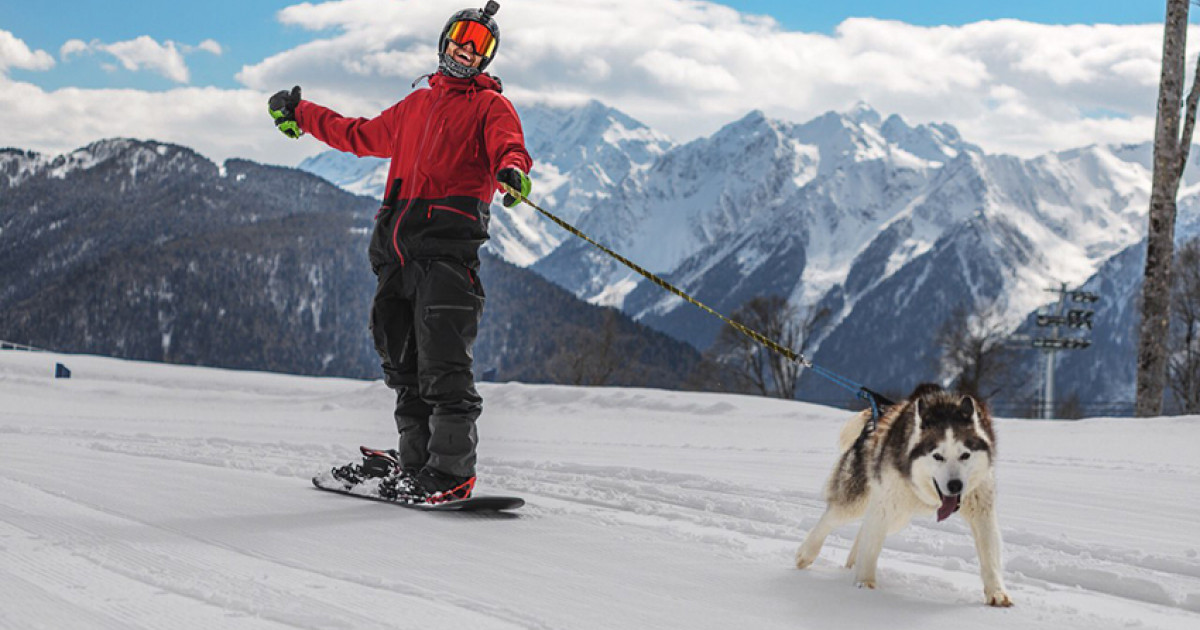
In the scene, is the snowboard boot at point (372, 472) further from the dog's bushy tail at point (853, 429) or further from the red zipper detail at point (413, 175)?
the dog's bushy tail at point (853, 429)

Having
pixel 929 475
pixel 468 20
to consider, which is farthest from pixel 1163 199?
pixel 929 475

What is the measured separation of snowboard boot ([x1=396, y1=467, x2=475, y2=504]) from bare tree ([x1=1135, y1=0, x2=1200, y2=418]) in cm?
1250

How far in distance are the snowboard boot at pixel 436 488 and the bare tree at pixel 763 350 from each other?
42013 millimetres

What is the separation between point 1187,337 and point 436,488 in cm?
5009

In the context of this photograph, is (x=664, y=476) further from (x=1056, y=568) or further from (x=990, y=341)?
(x=990, y=341)

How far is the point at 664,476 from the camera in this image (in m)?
6.02

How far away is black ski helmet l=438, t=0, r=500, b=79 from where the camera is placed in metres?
4.82

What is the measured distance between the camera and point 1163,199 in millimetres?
14164

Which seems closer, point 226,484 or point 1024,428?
point 226,484

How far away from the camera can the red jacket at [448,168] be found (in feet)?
14.9

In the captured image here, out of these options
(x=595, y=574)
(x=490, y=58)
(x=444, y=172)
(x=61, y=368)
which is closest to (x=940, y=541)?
(x=595, y=574)

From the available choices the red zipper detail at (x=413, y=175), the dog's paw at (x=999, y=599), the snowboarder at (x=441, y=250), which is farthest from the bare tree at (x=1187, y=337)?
the dog's paw at (x=999, y=599)

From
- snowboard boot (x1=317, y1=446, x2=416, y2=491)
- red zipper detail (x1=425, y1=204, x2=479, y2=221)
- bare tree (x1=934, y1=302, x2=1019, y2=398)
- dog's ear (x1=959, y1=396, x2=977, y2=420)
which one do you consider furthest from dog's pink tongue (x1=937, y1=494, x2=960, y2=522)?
bare tree (x1=934, y1=302, x2=1019, y2=398)

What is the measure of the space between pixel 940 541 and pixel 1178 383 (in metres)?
48.7
